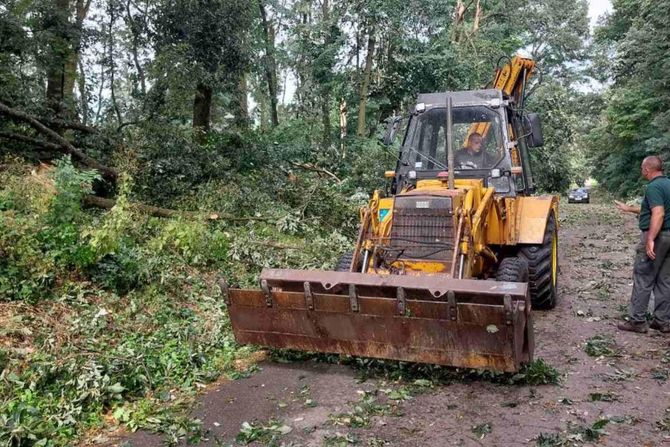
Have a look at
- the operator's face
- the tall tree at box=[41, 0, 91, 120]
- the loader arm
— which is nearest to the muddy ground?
the operator's face

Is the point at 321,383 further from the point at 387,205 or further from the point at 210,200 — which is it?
the point at 210,200

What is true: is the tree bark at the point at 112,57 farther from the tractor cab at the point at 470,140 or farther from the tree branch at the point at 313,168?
the tractor cab at the point at 470,140

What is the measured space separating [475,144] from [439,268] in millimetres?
2194

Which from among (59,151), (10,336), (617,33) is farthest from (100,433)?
(617,33)

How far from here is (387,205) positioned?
21.1 ft

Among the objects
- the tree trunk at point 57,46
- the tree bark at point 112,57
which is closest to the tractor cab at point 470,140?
the tree trunk at point 57,46

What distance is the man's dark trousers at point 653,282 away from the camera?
609 cm

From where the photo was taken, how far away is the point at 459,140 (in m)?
7.12

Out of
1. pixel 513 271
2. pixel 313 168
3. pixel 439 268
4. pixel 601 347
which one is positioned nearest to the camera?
pixel 439 268

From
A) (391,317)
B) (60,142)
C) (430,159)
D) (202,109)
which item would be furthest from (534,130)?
(202,109)

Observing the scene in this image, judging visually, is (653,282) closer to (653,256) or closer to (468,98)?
(653,256)

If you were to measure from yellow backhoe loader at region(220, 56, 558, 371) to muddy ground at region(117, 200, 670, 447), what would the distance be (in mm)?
299

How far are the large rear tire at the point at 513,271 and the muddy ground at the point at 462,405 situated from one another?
718 millimetres

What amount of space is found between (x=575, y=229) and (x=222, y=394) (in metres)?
15.1
